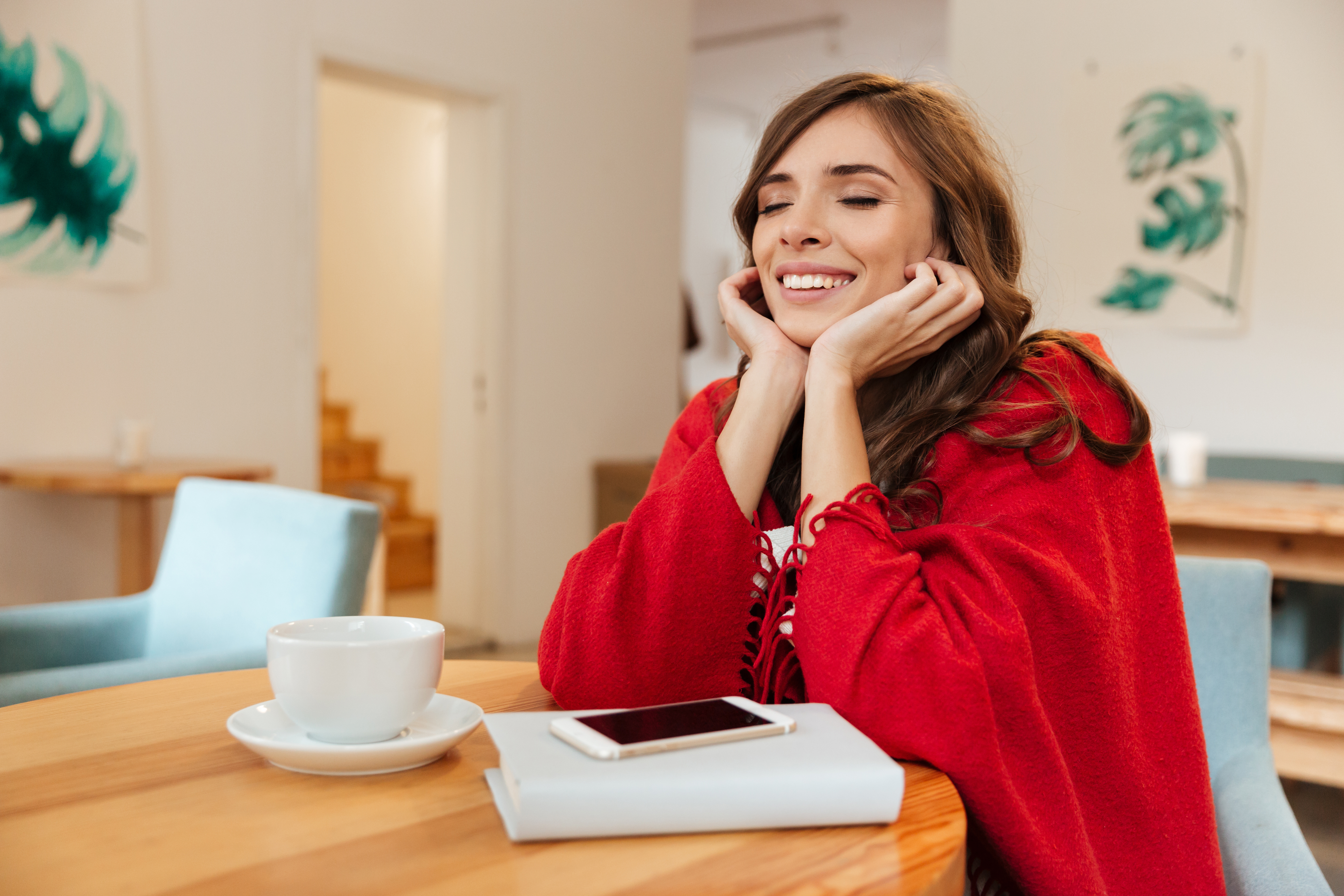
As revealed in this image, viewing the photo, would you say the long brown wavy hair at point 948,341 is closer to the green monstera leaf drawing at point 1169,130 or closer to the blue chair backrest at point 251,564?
the blue chair backrest at point 251,564

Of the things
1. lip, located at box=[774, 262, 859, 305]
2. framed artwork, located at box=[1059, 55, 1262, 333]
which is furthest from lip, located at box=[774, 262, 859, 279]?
framed artwork, located at box=[1059, 55, 1262, 333]

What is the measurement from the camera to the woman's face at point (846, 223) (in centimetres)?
108

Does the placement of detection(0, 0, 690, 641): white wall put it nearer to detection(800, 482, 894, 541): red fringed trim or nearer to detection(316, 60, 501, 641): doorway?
detection(316, 60, 501, 641): doorway

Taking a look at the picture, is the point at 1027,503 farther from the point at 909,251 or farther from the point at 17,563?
the point at 17,563

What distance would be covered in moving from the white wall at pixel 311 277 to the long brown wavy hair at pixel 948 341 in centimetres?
251

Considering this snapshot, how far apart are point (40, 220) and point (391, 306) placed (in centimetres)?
262

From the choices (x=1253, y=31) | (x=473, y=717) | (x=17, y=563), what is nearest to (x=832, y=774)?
(x=473, y=717)

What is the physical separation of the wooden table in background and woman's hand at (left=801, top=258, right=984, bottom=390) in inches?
57.7

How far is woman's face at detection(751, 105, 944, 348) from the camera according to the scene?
108cm

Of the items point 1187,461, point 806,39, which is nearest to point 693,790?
point 1187,461

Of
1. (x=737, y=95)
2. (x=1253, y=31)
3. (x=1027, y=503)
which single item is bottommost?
(x=1027, y=503)

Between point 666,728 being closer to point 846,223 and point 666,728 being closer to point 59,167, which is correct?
point 846,223

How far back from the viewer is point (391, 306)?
5.47 m

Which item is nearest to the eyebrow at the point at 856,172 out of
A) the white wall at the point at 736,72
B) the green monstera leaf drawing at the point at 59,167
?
the green monstera leaf drawing at the point at 59,167
